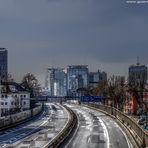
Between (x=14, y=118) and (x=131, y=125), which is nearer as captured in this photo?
(x=131, y=125)

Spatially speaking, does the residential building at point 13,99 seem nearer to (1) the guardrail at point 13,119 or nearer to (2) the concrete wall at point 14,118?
(2) the concrete wall at point 14,118

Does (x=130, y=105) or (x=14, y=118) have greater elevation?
(x=130, y=105)

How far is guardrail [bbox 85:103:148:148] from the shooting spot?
42.6 metres

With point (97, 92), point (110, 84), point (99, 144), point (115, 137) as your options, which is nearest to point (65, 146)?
point (99, 144)

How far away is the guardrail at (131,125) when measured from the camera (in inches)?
1679

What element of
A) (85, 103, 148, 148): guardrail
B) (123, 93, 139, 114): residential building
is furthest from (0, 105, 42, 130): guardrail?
(123, 93, 139, 114): residential building

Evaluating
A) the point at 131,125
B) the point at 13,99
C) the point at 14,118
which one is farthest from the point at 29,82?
the point at 131,125

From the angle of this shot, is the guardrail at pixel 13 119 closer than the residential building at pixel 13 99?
Yes

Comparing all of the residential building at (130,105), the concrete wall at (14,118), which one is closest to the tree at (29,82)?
the residential building at (130,105)

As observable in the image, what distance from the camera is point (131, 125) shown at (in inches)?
2525

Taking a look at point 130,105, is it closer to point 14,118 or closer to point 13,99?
point 13,99

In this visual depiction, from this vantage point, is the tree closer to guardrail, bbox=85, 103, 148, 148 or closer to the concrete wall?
guardrail, bbox=85, 103, 148, 148

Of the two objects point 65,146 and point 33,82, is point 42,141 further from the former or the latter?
point 33,82

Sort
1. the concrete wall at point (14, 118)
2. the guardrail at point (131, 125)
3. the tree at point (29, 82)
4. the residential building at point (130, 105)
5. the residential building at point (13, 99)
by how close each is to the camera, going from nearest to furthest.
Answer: the guardrail at point (131, 125) < the concrete wall at point (14, 118) < the residential building at point (130, 105) < the residential building at point (13, 99) < the tree at point (29, 82)
